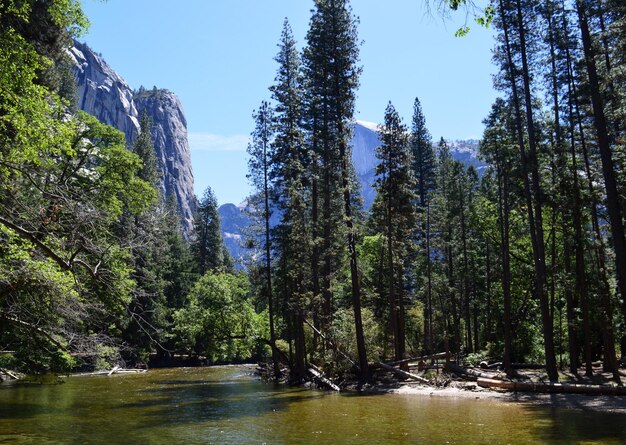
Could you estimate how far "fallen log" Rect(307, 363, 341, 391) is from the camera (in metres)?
25.6

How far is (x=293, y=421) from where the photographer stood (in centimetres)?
1553

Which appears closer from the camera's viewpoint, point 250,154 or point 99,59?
point 250,154

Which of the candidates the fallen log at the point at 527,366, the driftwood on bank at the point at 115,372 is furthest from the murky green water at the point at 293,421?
the driftwood on bank at the point at 115,372

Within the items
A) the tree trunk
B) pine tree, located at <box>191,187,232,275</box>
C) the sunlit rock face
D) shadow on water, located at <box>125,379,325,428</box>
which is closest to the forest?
the tree trunk

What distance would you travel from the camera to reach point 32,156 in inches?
336

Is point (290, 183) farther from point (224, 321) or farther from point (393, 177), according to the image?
point (224, 321)

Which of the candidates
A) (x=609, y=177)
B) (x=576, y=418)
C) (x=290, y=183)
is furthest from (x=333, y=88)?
(x=576, y=418)

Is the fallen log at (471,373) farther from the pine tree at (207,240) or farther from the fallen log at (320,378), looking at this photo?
the pine tree at (207,240)

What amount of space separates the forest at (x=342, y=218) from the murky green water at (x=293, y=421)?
1.84 m

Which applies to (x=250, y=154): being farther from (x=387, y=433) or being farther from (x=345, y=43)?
(x=387, y=433)

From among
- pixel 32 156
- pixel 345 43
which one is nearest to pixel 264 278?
pixel 345 43

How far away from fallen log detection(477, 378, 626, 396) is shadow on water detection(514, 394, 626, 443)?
0.51 meters

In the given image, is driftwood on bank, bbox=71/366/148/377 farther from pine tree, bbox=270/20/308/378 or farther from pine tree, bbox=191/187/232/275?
pine tree, bbox=191/187/232/275

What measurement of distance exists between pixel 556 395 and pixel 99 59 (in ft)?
559
